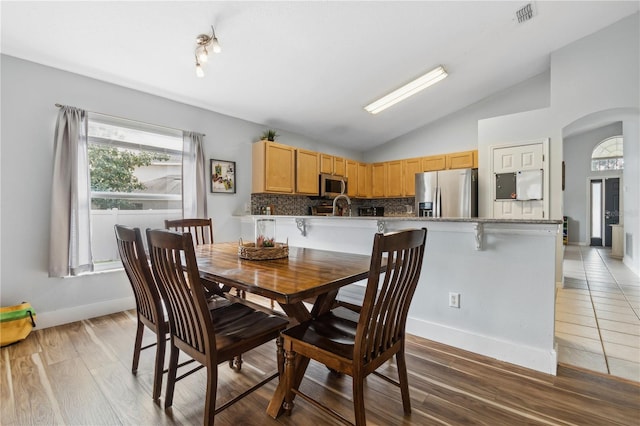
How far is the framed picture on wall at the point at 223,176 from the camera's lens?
3926mm

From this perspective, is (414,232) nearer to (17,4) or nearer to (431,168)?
(17,4)

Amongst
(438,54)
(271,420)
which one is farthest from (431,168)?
(271,420)

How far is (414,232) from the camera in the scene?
1285 mm

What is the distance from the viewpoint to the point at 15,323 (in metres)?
2.35

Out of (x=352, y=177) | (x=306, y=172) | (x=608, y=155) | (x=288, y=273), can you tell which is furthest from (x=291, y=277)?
(x=608, y=155)

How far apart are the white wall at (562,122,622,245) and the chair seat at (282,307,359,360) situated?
9684 millimetres

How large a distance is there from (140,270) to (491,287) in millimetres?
2372

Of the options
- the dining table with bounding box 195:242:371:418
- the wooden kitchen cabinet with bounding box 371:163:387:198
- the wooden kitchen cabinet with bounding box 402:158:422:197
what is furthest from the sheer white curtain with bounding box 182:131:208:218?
the wooden kitchen cabinet with bounding box 402:158:422:197

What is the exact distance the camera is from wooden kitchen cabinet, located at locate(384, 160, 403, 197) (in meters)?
5.80

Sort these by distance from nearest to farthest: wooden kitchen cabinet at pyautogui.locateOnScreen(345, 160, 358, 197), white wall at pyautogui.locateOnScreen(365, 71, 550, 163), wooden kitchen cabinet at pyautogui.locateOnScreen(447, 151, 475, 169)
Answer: white wall at pyautogui.locateOnScreen(365, 71, 550, 163) < wooden kitchen cabinet at pyautogui.locateOnScreen(447, 151, 475, 169) < wooden kitchen cabinet at pyautogui.locateOnScreen(345, 160, 358, 197)

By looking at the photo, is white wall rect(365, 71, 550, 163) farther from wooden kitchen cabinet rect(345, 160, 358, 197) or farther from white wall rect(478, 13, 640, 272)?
wooden kitchen cabinet rect(345, 160, 358, 197)

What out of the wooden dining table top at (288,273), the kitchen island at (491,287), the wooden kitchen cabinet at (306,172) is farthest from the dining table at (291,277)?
the wooden kitchen cabinet at (306,172)

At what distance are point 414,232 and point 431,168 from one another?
4513 millimetres

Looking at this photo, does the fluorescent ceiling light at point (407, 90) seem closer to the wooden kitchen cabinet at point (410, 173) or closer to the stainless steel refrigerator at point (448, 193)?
the stainless steel refrigerator at point (448, 193)
